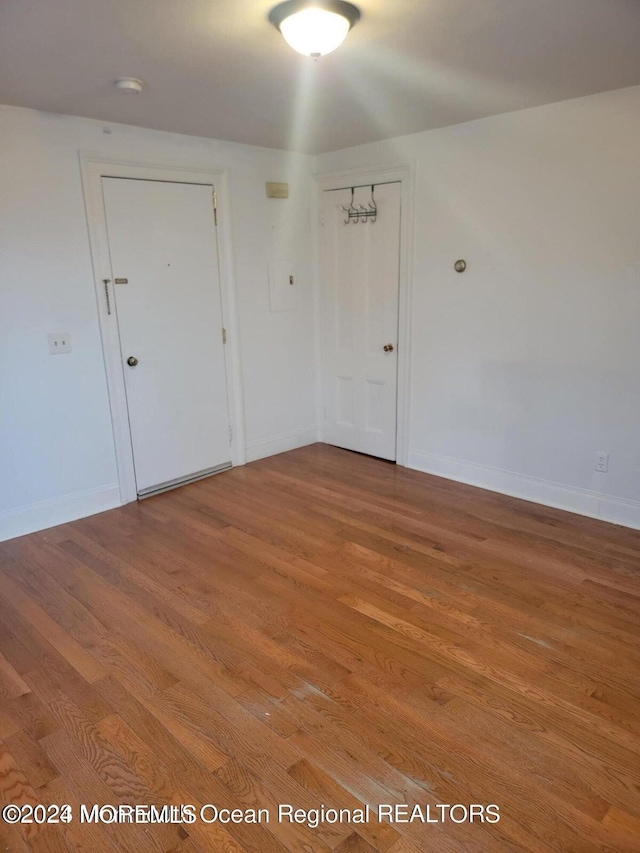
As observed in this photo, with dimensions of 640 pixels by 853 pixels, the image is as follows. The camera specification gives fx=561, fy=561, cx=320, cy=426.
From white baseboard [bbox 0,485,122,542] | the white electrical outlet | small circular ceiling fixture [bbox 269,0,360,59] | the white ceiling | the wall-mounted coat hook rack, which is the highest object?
the white ceiling

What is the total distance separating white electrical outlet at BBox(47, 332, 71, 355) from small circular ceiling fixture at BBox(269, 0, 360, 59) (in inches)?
83.3

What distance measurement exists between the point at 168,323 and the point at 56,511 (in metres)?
1.44

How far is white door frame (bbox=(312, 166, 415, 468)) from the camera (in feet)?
13.2

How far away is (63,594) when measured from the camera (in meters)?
2.78

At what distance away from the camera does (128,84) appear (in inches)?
104

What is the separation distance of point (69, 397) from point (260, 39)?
228 cm

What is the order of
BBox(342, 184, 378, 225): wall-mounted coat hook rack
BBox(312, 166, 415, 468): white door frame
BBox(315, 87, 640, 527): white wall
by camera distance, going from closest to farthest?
BBox(315, 87, 640, 527): white wall → BBox(312, 166, 415, 468): white door frame → BBox(342, 184, 378, 225): wall-mounted coat hook rack

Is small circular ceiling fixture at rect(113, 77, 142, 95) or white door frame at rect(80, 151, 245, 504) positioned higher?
small circular ceiling fixture at rect(113, 77, 142, 95)

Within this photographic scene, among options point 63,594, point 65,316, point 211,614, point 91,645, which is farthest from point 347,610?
point 65,316

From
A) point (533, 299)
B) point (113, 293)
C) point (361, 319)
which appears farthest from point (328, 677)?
point (361, 319)

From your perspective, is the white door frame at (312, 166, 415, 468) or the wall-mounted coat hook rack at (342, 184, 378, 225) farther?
the wall-mounted coat hook rack at (342, 184, 378, 225)

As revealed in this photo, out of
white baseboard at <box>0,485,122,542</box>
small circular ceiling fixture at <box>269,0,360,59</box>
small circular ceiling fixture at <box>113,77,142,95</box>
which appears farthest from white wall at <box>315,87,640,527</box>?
white baseboard at <box>0,485,122,542</box>

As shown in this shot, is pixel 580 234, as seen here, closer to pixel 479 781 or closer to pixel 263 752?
pixel 479 781

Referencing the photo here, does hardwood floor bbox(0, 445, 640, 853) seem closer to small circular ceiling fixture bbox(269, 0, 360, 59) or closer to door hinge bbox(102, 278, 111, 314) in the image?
door hinge bbox(102, 278, 111, 314)
